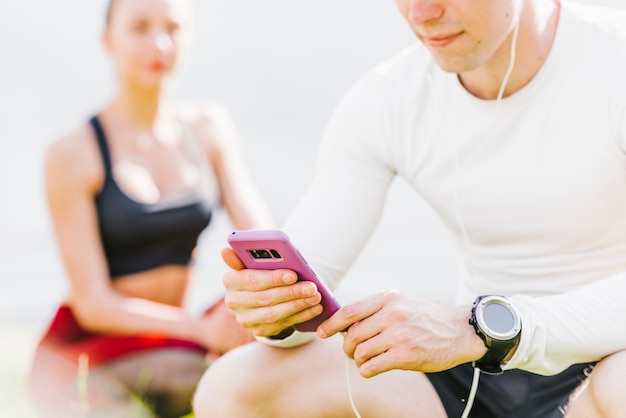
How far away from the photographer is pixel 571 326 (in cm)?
170

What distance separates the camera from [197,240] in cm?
316

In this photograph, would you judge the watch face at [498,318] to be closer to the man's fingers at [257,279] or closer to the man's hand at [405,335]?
the man's hand at [405,335]

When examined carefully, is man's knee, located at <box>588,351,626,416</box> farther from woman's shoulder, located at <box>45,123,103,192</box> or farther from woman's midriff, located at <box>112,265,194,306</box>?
woman's shoulder, located at <box>45,123,103,192</box>

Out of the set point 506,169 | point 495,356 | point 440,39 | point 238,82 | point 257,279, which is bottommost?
point 238,82

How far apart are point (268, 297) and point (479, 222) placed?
0.58 meters

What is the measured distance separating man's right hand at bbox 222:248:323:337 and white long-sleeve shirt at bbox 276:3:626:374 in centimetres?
29

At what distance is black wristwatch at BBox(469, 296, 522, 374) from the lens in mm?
1651

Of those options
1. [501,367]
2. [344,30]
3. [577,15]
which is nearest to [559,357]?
[501,367]

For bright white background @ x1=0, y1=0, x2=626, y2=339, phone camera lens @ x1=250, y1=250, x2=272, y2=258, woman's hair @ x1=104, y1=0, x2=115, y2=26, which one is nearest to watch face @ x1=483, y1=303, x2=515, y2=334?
phone camera lens @ x1=250, y1=250, x2=272, y2=258

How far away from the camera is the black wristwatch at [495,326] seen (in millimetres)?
1651

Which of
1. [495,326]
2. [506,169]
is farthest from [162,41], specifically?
[495,326]

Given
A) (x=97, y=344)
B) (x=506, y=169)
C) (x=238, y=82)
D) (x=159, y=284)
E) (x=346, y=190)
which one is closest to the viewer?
(x=506, y=169)

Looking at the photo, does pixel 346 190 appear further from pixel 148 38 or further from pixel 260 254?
pixel 148 38

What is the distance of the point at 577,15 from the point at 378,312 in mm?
840
